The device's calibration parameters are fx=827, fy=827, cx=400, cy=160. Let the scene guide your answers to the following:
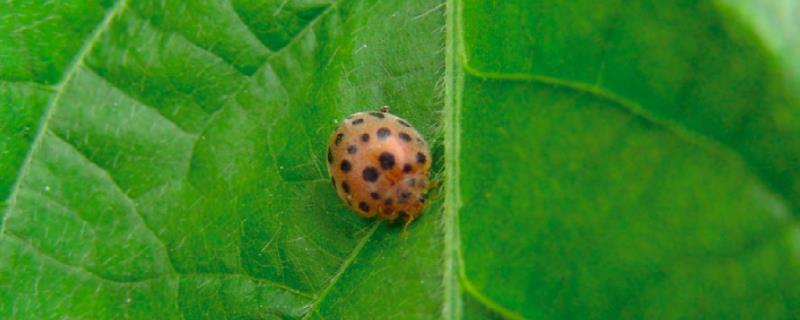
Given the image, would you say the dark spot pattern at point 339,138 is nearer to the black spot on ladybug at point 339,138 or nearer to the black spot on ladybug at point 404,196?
the black spot on ladybug at point 339,138

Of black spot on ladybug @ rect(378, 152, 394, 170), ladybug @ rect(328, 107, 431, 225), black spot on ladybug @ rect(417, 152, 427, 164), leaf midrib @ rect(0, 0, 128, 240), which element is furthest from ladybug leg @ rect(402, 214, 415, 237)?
leaf midrib @ rect(0, 0, 128, 240)

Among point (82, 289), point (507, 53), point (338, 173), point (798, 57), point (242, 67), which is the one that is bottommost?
point (82, 289)

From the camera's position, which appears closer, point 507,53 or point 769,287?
point 769,287

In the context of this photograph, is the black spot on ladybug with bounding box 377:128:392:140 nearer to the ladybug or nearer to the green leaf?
the ladybug

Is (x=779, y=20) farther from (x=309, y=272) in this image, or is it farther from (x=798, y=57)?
(x=309, y=272)

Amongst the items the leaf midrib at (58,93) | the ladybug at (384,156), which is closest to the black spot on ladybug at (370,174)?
the ladybug at (384,156)

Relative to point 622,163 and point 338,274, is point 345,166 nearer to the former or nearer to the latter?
point 338,274

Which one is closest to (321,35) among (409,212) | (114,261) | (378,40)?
(378,40)
